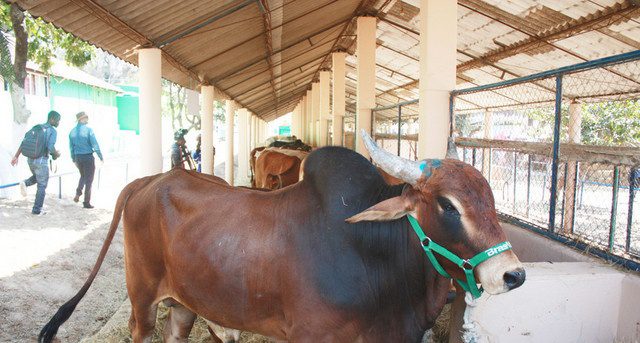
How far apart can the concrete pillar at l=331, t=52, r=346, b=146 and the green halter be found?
8875 mm

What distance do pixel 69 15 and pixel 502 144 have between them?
4.37 meters

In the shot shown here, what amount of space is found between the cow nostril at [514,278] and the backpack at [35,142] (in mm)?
9108

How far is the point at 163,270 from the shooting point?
3.20 meters

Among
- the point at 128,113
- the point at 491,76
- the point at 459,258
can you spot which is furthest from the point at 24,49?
the point at 128,113

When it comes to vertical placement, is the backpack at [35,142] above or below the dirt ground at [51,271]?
above

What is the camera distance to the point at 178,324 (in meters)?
3.61

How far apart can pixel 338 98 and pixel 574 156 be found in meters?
9.16

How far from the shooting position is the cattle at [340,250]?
7.22 ft

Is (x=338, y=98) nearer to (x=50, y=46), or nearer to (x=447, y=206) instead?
(x=50, y=46)

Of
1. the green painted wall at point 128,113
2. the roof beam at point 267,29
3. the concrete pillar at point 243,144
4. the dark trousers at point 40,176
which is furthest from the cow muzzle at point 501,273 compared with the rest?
the green painted wall at point 128,113

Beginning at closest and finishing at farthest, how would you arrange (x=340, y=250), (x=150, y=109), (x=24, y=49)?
(x=340, y=250) → (x=150, y=109) → (x=24, y=49)

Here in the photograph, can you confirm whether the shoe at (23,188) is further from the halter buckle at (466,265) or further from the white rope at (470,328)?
the halter buckle at (466,265)

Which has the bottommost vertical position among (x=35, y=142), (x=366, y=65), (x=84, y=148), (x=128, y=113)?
(x=84, y=148)

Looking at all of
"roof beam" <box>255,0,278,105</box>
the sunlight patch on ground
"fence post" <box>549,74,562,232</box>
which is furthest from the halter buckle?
the sunlight patch on ground
